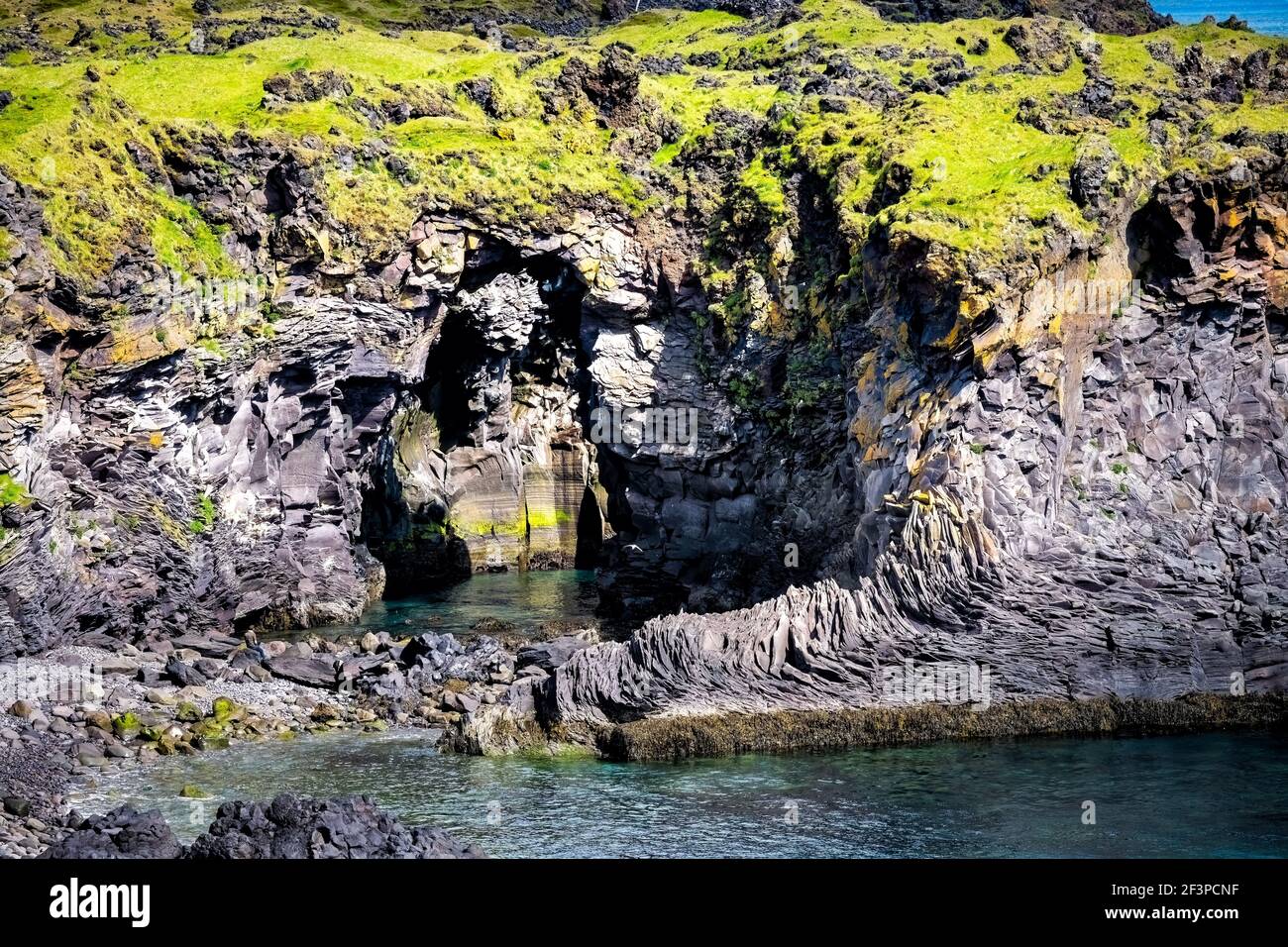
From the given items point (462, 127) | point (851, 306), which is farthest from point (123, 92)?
point (851, 306)

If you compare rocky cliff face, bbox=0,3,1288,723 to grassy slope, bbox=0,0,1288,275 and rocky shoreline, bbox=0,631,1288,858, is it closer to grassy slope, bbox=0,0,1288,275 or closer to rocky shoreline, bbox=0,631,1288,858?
grassy slope, bbox=0,0,1288,275

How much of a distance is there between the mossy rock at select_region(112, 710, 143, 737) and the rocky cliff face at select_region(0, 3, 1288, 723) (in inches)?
300

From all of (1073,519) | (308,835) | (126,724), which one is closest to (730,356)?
(1073,519)

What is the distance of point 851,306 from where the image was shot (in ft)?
182

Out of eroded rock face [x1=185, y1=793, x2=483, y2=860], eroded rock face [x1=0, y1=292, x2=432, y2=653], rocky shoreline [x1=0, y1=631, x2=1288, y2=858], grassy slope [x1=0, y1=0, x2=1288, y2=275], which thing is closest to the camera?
eroded rock face [x1=185, y1=793, x2=483, y2=860]

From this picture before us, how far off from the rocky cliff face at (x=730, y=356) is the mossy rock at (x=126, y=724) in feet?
25.0

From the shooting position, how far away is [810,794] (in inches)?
1459

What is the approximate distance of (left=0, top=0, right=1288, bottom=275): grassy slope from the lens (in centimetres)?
5078

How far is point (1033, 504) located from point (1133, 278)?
32.6ft

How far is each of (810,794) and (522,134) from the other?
38.1 meters

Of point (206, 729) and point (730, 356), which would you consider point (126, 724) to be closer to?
point (206, 729)

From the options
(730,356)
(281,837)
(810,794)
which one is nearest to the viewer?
(281,837)

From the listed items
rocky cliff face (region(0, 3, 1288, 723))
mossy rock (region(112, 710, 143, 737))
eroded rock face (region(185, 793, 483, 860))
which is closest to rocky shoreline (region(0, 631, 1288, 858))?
mossy rock (region(112, 710, 143, 737))
